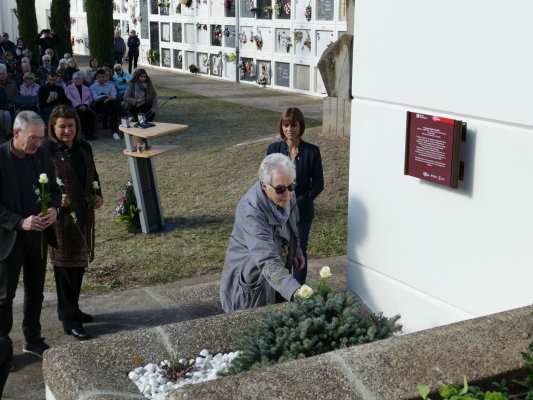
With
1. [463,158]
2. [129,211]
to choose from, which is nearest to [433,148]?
[463,158]

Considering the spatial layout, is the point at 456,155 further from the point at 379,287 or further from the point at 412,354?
the point at 412,354

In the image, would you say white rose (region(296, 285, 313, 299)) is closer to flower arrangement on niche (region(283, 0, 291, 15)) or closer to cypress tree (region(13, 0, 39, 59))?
flower arrangement on niche (region(283, 0, 291, 15))

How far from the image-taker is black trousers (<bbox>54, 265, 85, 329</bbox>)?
6.30m

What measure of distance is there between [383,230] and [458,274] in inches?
26.5

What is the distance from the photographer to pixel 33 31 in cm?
2747

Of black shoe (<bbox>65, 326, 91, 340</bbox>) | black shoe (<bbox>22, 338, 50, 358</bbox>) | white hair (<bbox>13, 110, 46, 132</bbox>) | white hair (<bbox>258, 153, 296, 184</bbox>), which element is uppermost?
white hair (<bbox>13, 110, 46, 132</bbox>)

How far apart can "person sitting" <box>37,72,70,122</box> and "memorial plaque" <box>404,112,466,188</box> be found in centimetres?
1120

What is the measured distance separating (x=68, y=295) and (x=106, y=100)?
10.6 meters

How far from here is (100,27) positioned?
Answer: 70.4ft

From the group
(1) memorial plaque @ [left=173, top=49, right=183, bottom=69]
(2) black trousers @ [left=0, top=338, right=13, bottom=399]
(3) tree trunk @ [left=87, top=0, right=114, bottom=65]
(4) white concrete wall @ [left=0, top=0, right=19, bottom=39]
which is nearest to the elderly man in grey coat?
(2) black trousers @ [left=0, top=338, right=13, bottom=399]

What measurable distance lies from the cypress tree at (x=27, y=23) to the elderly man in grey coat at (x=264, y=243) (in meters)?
24.2

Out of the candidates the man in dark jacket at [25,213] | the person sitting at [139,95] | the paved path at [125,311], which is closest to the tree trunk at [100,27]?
the person sitting at [139,95]

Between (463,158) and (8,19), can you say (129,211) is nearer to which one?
(463,158)

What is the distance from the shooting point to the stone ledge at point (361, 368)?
9.64 feet
